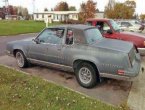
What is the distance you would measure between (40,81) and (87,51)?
1611 mm

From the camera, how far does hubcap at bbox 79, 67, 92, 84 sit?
641 centimetres

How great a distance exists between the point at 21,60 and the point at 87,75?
3.03 meters

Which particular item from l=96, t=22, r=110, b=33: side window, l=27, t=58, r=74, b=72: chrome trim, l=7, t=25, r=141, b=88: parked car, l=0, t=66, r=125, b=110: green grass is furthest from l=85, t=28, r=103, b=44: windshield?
l=96, t=22, r=110, b=33: side window

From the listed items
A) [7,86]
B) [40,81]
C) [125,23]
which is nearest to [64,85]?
[40,81]

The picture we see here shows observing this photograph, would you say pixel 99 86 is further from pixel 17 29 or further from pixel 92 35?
pixel 17 29

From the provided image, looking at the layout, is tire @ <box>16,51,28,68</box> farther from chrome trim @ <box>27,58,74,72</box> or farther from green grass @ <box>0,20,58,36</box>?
green grass @ <box>0,20,58,36</box>

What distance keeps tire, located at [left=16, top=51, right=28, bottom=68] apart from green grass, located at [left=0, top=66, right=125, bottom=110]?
1.64 meters

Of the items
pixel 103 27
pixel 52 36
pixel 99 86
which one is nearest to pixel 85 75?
pixel 99 86

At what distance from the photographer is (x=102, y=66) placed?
603cm

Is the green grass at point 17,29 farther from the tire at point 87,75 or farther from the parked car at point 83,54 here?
the tire at point 87,75

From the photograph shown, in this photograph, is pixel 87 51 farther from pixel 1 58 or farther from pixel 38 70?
pixel 1 58

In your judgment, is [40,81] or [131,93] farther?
[40,81]

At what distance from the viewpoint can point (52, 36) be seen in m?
7.40

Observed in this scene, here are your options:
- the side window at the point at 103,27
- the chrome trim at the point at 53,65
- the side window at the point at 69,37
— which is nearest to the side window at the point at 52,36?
the side window at the point at 69,37
